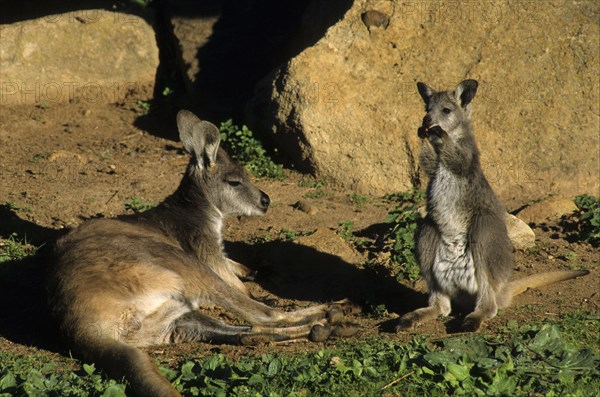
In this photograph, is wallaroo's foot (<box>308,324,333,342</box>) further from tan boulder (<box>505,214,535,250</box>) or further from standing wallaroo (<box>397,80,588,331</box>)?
tan boulder (<box>505,214,535,250</box>)

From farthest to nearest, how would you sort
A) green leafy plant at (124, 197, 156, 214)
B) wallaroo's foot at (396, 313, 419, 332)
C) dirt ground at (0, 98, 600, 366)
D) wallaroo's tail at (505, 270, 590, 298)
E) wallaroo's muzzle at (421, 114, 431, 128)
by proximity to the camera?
green leafy plant at (124, 197, 156, 214) → wallaroo's tail at (505, 270, 590, 298) → wallaroo's muzzle at (421, 114, 431, 128) → dirt ground at (0, 98, 600, 366) → wallaroo's foot at (396, 313, 419, 332)

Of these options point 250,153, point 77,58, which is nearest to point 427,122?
Answer: point 250,153

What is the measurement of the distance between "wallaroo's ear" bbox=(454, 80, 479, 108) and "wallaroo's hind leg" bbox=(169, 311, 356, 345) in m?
2.35

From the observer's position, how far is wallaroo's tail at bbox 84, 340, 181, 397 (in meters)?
4.91

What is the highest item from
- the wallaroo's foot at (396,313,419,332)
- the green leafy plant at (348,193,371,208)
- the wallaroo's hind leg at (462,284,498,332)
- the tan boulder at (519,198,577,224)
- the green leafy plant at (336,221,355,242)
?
the tan boulder at (519,198,577,224)

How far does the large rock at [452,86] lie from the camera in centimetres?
991

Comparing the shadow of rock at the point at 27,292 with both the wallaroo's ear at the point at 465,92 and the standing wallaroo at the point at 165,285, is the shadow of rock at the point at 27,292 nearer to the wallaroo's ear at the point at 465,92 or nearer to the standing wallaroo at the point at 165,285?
the standing wallaroo at the point at 165,285

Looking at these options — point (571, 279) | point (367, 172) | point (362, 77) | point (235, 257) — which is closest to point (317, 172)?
point (367, 172)

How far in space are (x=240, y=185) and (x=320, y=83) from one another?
102 inches

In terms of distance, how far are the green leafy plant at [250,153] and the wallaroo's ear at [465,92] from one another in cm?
300

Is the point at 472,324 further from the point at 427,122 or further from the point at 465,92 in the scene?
the point at 465,92

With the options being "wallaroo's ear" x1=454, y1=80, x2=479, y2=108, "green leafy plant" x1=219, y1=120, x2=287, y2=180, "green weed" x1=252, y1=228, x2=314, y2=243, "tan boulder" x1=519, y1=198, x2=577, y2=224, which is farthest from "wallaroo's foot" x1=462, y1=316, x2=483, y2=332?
"green leafy plant" x1=219, y1=120, x2=287, y2=180

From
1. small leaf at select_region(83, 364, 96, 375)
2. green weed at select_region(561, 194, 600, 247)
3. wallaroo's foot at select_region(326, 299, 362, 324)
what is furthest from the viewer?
green weed at select_region(561, 194, 600, 247)

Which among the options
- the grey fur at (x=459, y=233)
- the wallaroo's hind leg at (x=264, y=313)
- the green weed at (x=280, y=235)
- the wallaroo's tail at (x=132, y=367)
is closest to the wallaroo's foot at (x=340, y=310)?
the wallaroo's hind leg at (x=264, y=313)
